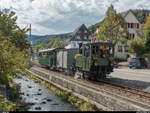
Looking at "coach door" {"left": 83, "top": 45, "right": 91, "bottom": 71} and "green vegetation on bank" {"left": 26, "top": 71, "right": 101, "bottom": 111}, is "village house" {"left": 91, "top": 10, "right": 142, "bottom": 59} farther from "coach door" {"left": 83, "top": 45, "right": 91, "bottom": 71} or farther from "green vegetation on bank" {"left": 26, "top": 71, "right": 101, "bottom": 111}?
"green vegetation on bank" {"left": 26, "top": 71, "right": 101, "bottom": 111}

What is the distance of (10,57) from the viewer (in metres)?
10.1

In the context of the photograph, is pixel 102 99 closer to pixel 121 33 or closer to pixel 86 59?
pixel 86 59

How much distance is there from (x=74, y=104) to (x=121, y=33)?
3225 cm

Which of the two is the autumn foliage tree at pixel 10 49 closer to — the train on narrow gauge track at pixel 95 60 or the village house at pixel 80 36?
the train on narrow gauge track at pixel 95 60

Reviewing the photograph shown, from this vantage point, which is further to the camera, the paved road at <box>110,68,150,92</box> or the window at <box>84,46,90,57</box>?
the window at <box>84,46,90,57</box>

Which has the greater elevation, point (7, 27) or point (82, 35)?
point (82, 35)

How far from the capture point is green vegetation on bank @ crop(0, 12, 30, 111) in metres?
9.84

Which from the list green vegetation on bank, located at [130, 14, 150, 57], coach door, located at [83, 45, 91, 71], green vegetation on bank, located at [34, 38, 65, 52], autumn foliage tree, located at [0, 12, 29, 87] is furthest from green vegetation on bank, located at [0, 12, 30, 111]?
green vegetation on bank, located at [34, 38, 65, 52]

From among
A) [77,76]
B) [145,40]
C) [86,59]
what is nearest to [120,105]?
[86,59]

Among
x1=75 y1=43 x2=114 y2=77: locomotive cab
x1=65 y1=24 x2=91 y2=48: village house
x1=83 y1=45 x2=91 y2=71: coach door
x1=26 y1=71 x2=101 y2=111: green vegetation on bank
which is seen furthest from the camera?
x1=65 y1=24 x2=91 y2=48: village house

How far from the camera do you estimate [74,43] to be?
7244 centimetres

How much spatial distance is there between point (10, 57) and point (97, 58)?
7.62 meters

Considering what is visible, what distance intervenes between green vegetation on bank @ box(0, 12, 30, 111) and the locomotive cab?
17.3 feet

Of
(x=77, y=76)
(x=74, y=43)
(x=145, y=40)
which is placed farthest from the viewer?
(x=74, y=43)
